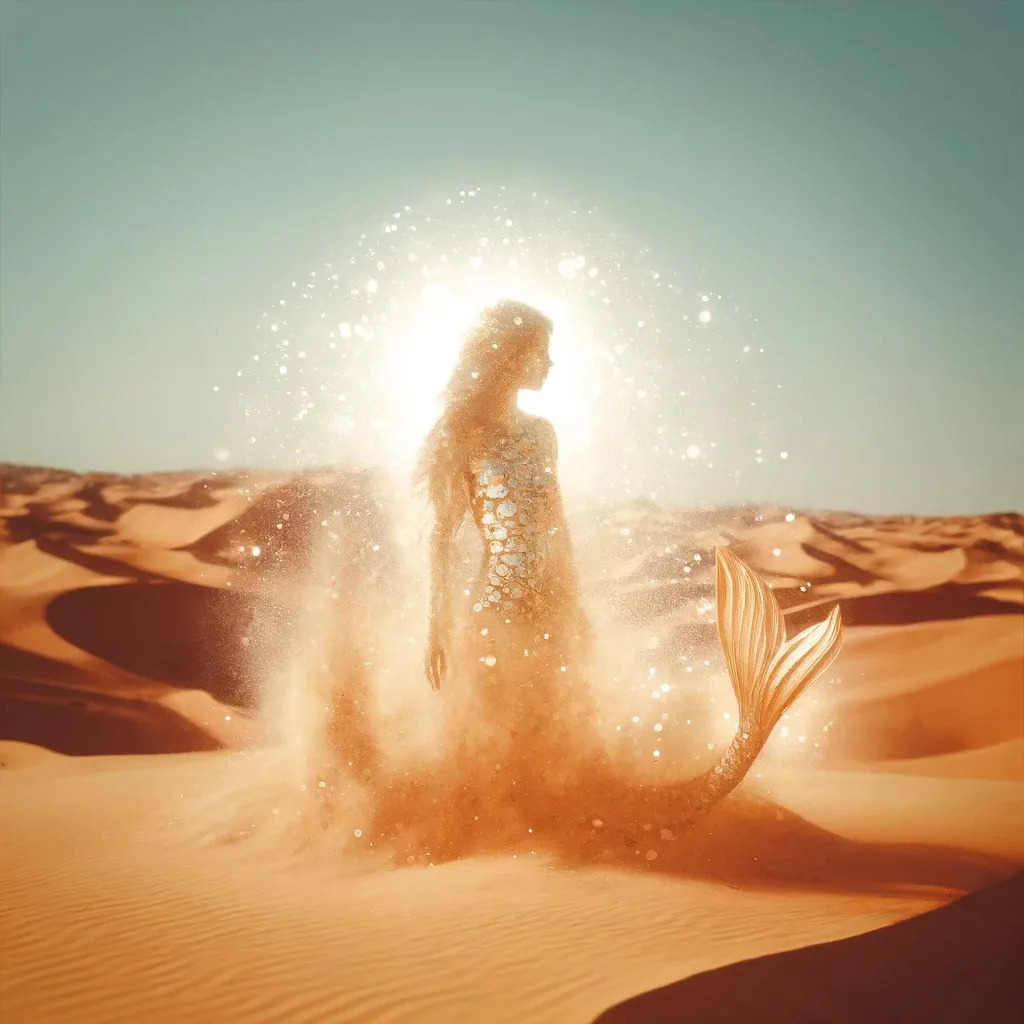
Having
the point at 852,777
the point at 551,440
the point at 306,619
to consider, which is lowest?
the point at 852,777

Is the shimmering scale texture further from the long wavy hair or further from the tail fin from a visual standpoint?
the tail fin

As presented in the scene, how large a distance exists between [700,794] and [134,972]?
2919 mm

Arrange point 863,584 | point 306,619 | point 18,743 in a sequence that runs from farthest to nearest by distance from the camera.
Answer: point 863,584, point 18,743, point 306,619

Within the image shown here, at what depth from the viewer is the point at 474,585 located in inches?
193

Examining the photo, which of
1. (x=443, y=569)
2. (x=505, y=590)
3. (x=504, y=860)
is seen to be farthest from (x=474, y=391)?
(x=504, y=860)

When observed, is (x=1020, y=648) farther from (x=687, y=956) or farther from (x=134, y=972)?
(x=134, y=972)

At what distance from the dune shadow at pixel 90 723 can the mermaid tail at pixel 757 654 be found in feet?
24.2

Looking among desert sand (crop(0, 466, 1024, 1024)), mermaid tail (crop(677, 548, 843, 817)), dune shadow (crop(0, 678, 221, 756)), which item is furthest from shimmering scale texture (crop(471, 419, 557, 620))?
dune shadow (crop(0, 678, 221, 756))

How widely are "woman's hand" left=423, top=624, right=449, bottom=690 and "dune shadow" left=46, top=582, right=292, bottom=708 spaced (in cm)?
726

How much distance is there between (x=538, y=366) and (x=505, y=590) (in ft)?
4.83

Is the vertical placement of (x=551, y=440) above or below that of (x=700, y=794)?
above

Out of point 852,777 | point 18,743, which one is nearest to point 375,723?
point 852,777

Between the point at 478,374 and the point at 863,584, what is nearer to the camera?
the point at 478,374

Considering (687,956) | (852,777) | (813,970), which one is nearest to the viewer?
(813,970)
